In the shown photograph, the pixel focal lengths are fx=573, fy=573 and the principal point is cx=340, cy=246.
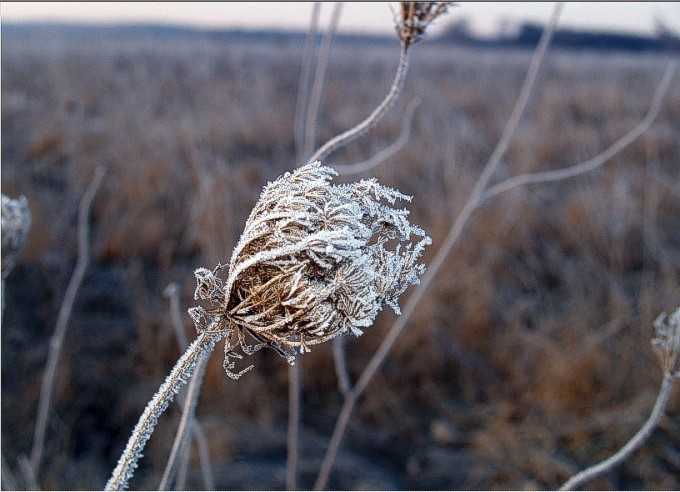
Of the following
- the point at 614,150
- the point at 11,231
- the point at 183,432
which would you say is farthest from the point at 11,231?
the point at 614,150

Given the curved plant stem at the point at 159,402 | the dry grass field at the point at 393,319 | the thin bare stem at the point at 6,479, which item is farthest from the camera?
the dry grass field at the point at 393,319

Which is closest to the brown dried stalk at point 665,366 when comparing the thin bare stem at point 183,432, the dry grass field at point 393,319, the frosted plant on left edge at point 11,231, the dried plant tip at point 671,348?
the dried plant tip at point 671,348

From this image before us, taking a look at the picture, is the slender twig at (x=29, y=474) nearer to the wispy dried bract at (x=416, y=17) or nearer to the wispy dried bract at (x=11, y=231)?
the wispy dried bract at (x=11, y=231)

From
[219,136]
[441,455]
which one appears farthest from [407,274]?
[219,136]

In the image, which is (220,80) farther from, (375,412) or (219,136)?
(375,412)

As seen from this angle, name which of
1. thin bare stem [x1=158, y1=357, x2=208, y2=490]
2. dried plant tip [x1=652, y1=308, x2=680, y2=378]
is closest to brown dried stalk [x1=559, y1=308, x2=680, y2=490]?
dried plant tip [x1=652, y1=308, x2=680, y2=378]

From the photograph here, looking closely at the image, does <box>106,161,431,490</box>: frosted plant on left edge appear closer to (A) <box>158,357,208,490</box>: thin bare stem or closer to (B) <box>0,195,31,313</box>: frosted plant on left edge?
(A) <box>158,357,208,490</box>: thin bare stem
